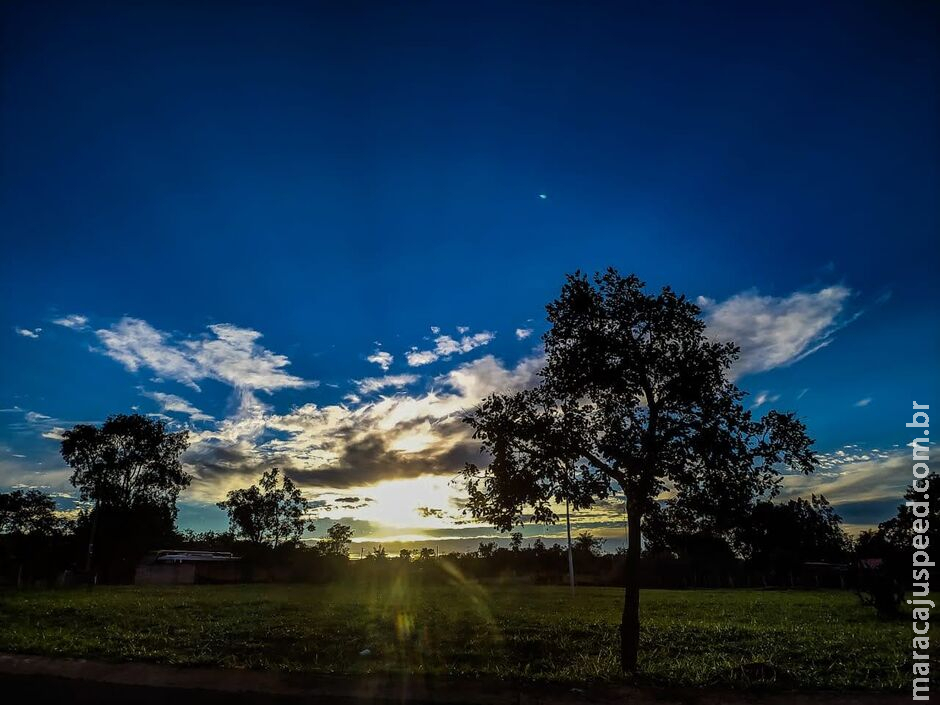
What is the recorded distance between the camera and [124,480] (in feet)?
233

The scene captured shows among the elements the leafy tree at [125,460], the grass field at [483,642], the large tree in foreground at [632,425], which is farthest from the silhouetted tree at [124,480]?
the large tree in foreground at [632,425]

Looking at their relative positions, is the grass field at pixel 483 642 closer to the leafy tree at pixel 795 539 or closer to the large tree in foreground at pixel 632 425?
the large tree in foreground at pixel 632 425

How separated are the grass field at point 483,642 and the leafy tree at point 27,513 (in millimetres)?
70292

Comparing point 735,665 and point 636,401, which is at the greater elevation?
point 636,401

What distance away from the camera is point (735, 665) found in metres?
13.5

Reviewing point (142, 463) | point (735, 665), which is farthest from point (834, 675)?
point (142, 463)

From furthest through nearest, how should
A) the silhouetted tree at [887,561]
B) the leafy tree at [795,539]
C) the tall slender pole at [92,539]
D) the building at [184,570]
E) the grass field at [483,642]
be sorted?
the leafy tree at [795,539] < the building at [184,570] < the tall slender pole at [92,539] < the silhouetted tree at [887,561] < the grass field at [483,642]

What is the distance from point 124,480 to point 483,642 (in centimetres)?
6904

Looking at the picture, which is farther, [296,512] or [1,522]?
[296,512]

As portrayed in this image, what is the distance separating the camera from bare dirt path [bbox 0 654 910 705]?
1069 cm

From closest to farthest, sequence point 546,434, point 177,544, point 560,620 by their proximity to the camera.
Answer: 1. point 546,434
2. point 560,620
3. point 177,544

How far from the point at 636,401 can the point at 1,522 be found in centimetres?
10374

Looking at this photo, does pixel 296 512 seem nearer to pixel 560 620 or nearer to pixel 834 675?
pixel 560 620

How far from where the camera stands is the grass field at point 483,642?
13.1m
